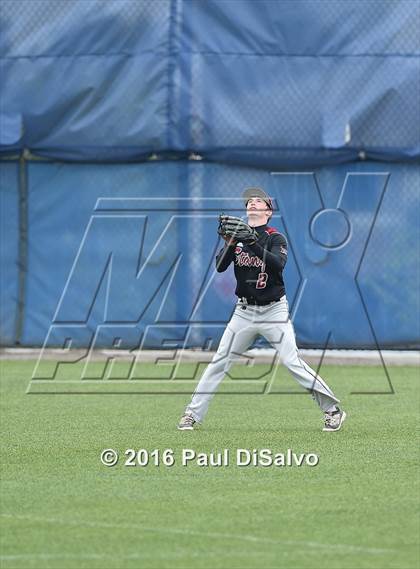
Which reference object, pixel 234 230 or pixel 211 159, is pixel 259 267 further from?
pixel 211 159

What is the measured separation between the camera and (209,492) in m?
8.42

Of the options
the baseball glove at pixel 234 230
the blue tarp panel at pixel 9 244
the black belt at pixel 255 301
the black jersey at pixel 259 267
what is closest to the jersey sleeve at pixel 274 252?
the black jersey at pixel 259 267

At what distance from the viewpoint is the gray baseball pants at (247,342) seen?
36.0 feet

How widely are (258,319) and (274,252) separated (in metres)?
0.61

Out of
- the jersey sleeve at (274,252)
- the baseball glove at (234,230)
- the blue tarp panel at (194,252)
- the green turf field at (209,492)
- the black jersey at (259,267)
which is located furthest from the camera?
the blue tarp panel at (194,252)

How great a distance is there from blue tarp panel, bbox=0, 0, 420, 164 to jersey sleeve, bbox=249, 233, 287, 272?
20.9 ft

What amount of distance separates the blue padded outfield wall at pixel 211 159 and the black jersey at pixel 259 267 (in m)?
6.01

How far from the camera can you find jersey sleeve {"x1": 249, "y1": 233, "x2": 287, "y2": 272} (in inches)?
418

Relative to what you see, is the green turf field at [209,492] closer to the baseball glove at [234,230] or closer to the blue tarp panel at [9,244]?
the baseball glove at [234,230]

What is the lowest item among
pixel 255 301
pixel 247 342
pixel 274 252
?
pixel 247 342

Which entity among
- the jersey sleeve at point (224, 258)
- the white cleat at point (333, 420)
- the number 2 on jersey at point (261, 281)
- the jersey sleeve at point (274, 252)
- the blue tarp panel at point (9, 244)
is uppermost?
the jersey sleeve at point (274, 252)

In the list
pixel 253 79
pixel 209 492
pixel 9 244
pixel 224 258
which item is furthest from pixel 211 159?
pixel 209 492

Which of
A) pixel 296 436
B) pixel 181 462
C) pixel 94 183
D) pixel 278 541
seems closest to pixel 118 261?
pixel 94 183

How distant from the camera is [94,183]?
17359 millimetres
